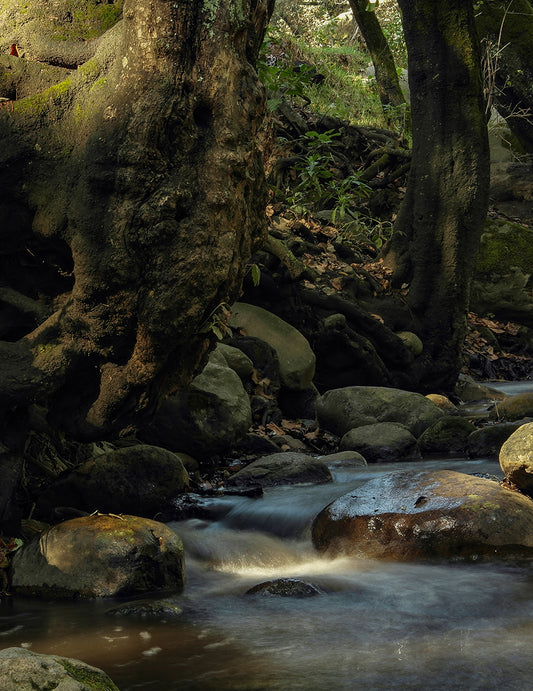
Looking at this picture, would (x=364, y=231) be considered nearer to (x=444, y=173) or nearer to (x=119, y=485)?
(x=444, y=173)

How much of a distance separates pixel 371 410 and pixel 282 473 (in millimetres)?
2105

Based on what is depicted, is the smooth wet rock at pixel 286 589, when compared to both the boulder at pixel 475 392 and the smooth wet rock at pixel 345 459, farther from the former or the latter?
the boulder at pixel 475 392

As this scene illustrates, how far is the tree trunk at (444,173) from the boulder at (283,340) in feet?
7.04

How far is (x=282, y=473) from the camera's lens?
6008 millimetres

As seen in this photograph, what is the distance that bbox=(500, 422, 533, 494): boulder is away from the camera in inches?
185

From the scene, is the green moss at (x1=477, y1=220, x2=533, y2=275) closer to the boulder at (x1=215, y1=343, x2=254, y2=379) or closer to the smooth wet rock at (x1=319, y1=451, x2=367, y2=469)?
the boulder at (x1=215, y1=343, x2=254, y2=379)

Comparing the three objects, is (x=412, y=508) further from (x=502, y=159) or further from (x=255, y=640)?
(x=502, y=159)

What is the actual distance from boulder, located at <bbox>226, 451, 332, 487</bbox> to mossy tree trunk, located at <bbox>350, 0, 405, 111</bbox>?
1285 centimetres

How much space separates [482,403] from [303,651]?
6.95 m

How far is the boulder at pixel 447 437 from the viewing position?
701cm

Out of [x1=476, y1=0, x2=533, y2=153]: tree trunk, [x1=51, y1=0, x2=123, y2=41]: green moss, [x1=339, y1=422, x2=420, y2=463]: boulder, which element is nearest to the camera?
[x1=51, y1=0, x2=123, y2=41]: green moss

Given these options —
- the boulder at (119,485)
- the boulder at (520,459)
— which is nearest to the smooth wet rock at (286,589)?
the boulder at (119,485)

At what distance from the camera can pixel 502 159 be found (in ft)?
60.3

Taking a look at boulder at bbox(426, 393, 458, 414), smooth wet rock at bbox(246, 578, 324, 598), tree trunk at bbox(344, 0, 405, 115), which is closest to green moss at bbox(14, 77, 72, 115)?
smooth wet rock at bbox(246, 578, 324, 598)
